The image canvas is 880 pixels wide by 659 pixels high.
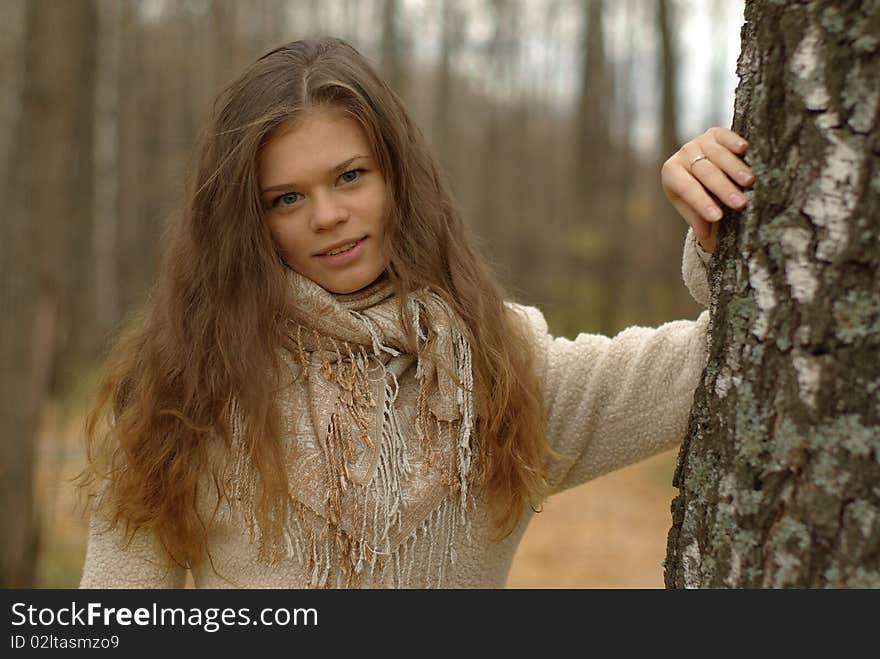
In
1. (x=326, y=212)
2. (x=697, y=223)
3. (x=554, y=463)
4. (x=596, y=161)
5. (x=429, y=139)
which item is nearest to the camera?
(x=697, y=223)

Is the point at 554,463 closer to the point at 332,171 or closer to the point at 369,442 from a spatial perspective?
the point at 369,442

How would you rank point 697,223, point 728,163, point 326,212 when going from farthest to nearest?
1. point 326,212
2. point 697,223
3. point 728,163

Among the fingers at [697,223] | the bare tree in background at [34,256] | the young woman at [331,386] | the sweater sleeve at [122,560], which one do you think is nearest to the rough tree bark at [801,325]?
the fingers at [697,223]

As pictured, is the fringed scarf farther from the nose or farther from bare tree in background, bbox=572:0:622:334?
bare tree in background, bbox=572:0:622:334

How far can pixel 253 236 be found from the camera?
1935mm

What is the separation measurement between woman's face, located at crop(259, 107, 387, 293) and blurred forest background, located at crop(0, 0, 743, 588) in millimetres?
392

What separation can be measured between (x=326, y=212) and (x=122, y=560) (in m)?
0.99

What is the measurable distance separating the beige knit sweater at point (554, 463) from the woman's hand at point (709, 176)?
0.39 m

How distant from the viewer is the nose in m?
1.83

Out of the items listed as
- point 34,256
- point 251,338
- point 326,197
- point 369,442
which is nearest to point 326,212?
point 326,197

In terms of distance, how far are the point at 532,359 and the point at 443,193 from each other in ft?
1.65

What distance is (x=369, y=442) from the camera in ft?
6.20
